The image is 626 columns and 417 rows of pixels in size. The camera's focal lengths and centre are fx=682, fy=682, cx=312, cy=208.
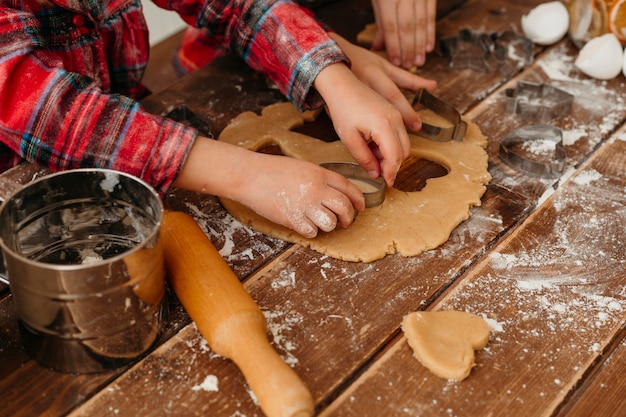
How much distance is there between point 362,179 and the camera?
1.01 metres

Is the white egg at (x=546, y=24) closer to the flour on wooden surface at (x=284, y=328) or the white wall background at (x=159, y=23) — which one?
the flour on wooden surface at (x=284, y=328)

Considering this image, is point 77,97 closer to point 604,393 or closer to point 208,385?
point 208,385

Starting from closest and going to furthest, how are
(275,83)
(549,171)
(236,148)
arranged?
1. (236,148)
2. (549,171)
3. (275,83)

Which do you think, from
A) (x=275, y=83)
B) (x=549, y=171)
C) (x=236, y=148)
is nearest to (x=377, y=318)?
(x=236, y=148)

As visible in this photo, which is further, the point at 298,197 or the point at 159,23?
the point at 159,23

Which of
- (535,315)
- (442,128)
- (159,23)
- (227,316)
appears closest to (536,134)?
(442,128)

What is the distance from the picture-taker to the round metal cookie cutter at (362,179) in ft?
3.16

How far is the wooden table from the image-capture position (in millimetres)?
700

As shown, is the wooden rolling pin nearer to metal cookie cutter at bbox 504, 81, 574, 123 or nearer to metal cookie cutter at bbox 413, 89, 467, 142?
metal cookie cutter at bbox 413, 89, 467, 142

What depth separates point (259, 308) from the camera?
2.52 feet

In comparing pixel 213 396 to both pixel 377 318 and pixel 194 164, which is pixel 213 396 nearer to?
pixel 377 318

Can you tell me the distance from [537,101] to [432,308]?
1.99ft

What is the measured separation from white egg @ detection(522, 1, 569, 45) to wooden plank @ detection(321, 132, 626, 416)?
0.47 metres

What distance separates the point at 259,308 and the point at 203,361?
0.28 feet
